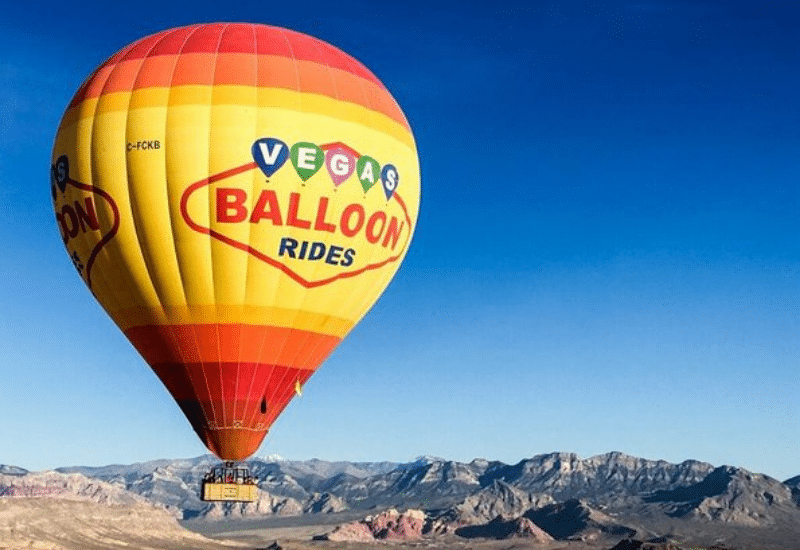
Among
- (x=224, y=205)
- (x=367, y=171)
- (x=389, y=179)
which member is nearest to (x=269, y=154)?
(x=224, y=205)

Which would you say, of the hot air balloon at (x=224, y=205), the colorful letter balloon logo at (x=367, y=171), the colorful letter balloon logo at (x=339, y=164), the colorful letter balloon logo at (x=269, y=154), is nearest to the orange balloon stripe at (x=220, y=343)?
the hot air balloon at (x=224, y=205)

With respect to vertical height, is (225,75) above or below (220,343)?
above

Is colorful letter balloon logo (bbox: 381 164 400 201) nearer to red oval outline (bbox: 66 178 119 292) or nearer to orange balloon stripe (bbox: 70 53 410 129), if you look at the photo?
orange balloon stripe (bbox: 70 53 410 129)

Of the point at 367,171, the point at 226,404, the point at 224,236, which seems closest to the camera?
the point at 224,236

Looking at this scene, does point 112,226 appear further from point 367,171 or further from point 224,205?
point 367,171

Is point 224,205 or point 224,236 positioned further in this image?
point 224,236

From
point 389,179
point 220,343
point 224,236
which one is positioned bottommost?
point 220,343

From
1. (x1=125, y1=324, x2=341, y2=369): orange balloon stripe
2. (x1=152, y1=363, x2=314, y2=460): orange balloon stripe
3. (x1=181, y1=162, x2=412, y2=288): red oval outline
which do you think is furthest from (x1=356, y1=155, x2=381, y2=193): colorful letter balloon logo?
(x1=152, y1=363, x2=314, y2=460): orange balloon stripe
